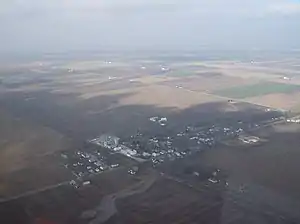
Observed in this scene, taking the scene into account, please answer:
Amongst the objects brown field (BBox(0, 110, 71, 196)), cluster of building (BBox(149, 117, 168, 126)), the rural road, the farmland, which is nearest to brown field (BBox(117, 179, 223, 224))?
the farmland

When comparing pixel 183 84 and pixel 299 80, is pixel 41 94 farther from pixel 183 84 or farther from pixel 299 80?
pixel 299 80

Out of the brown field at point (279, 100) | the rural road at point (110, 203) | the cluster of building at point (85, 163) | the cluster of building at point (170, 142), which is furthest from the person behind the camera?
the brown field at point (279, 100)

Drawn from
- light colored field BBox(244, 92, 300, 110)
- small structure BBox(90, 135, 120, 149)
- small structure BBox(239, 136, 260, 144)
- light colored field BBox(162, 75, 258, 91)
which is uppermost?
small structure BBox(239, 136, 260, 144)

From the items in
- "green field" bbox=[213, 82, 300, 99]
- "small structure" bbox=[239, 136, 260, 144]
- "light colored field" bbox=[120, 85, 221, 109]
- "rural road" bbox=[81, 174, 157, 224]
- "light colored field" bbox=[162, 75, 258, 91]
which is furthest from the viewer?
"light colored field" bbox=[162, 75, 258, 91]

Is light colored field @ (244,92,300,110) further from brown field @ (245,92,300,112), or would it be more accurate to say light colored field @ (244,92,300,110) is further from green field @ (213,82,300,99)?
green field @ (213,82,300,99)

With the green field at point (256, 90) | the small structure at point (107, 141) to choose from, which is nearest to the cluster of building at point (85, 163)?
the small structure at point (107, 141)

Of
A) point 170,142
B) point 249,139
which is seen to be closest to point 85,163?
point 170,142

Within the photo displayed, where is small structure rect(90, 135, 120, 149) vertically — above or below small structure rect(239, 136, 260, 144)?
below

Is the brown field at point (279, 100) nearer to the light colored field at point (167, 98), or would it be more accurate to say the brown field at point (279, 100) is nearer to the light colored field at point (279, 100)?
the light colored field at point (279, 100)
